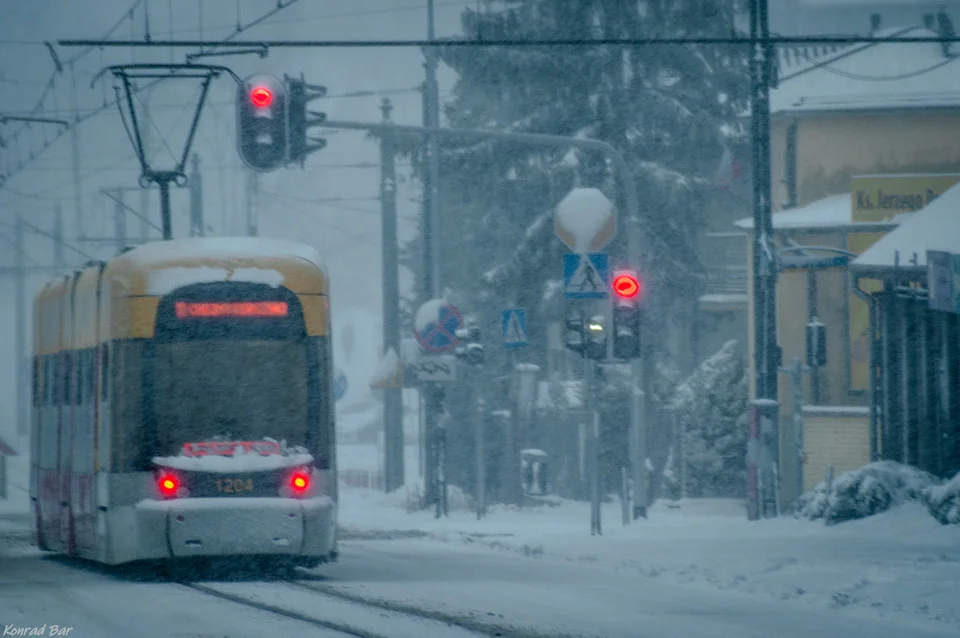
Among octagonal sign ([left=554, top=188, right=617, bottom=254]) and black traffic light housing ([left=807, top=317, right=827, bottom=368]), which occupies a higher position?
octagonal sign ([left=554, top=188, right=617, bottom=254])

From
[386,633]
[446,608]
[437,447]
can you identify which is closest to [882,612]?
[446,608]

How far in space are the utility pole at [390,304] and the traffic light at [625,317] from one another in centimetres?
1627

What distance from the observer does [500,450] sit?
1736 inches

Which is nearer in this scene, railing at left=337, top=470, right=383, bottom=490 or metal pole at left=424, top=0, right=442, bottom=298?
metal pole at left=424, top=0, right=442, bottom=298

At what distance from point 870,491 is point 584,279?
4295 mm

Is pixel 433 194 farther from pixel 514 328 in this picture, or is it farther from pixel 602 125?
pixel 602 125

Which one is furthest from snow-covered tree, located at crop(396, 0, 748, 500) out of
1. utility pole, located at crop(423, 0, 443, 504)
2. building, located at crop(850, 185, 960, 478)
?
building, located at crop(850, 185, 960, 478)

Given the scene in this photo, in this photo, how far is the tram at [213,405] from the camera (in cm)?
1557

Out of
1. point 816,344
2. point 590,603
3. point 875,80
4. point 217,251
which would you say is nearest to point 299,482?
point 217,251

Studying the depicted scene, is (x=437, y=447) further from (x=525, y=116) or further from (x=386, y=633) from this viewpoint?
(x=386, y=633)

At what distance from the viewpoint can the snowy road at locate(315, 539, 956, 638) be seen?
1220 centimetres

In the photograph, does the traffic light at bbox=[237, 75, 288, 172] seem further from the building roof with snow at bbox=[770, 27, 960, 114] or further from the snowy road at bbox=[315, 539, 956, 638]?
the building roof with snow at bbox=[770, 27, 960, 114]

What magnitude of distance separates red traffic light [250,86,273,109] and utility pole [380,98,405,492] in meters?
18.2

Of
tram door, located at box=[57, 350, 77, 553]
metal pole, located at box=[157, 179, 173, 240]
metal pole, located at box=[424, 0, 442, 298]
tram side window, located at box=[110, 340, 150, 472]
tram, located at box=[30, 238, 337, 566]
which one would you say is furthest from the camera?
metal pole, located at box=[424, 0, 442, 298]
